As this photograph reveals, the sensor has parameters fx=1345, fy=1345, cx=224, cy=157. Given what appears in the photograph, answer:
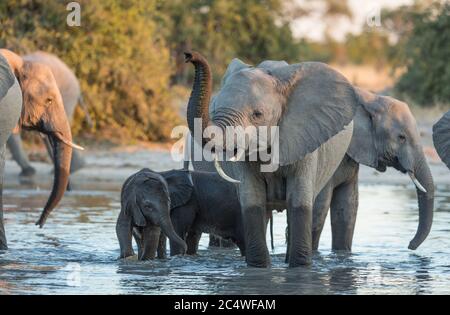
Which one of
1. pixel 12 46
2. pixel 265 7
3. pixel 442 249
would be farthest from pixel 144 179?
pixel 265 7

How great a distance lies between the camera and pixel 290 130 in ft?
30.1

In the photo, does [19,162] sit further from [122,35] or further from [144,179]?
[144,179]

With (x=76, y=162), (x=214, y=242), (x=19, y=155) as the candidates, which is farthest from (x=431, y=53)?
(x=214, y=242)

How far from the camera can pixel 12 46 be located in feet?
61.4

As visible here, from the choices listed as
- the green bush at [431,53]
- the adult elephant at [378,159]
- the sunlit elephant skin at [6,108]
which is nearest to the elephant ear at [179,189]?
the adult elephant at [378,159]

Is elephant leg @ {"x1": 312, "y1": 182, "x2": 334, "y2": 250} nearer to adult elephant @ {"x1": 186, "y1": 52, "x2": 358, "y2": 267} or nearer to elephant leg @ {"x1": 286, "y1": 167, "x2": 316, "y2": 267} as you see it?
adult elephant @ {"x1": 186, "y1": 52, "x2": 358, "y2": 267}

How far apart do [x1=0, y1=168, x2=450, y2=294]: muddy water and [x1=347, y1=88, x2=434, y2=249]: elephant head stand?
0.57m

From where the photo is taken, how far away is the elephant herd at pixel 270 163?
8875 mm

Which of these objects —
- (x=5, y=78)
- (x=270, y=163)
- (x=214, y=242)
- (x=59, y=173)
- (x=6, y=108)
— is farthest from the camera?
(x=214, y=242)

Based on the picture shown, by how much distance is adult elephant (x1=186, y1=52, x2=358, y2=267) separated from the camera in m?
8.98

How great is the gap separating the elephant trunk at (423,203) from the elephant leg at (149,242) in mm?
2135

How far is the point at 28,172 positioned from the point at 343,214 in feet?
23.0

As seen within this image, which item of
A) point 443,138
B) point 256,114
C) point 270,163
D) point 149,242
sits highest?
point 256,114

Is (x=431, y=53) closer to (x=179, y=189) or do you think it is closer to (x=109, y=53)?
(x=109, y=53)
